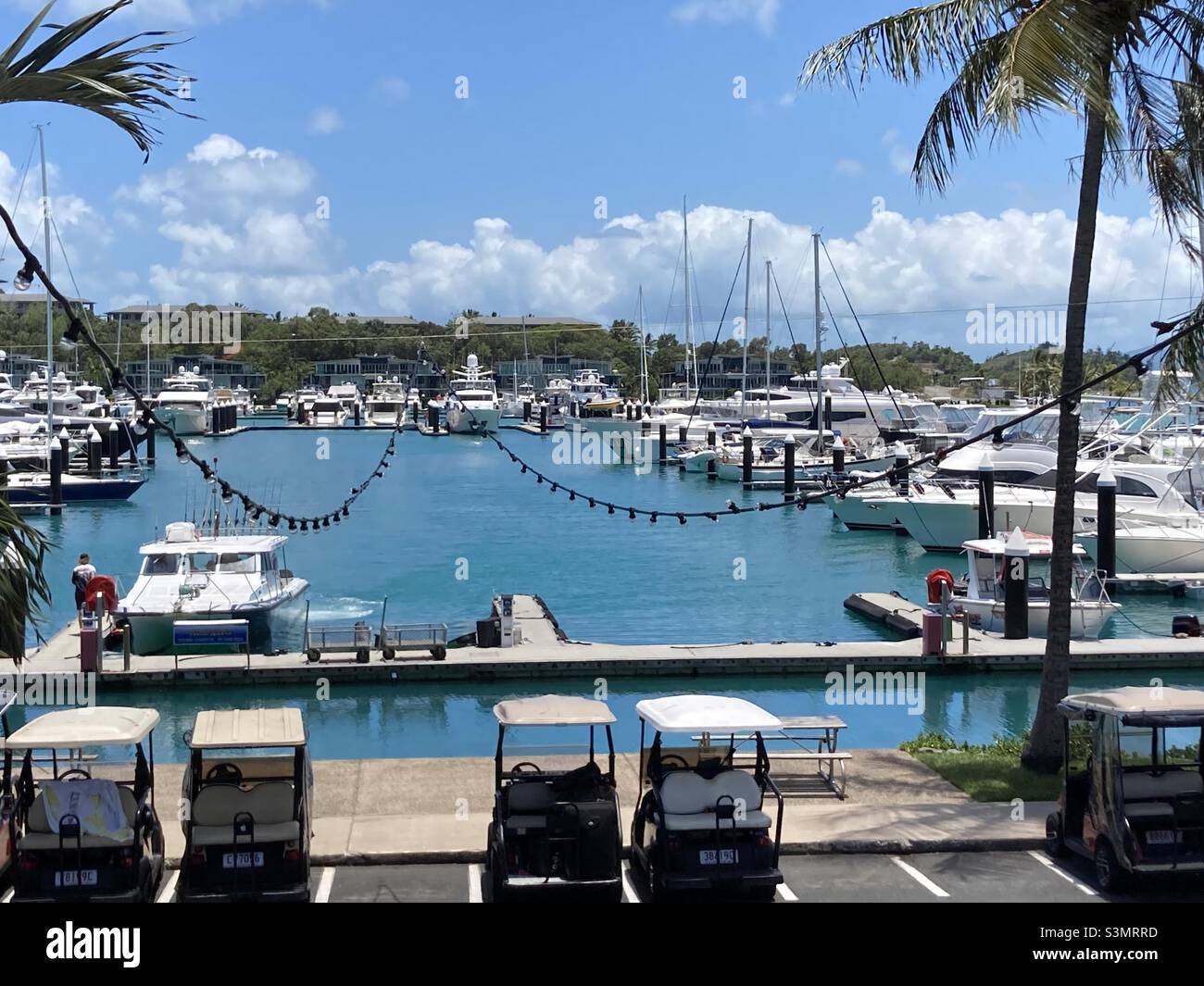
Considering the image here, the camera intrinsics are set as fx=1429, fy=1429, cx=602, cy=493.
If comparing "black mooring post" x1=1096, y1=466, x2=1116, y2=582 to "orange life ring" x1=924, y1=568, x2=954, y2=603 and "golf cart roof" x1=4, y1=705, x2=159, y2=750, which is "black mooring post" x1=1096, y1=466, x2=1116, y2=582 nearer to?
"orange life ring" x1=924, y1=568, x2=954, y2=603

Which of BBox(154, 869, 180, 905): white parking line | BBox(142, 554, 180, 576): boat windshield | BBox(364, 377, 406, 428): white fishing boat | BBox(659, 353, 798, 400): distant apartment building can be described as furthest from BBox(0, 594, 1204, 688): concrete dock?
BBox(659, 353, 798, 400): distant apartment building

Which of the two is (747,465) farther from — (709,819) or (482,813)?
(709,819)

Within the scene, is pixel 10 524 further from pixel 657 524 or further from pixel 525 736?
pixel 657 524

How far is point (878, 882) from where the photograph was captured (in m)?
13.1

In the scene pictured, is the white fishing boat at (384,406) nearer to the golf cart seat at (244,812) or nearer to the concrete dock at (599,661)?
the concrete dock at (599,661)

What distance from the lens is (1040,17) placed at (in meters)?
14.6

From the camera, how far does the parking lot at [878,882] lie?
1245 cm

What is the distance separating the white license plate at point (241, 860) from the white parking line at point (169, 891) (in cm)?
63

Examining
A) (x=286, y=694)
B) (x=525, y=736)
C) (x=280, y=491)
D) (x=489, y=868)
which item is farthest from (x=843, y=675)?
(x=280, y=491)

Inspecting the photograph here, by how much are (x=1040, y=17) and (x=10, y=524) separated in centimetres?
1099

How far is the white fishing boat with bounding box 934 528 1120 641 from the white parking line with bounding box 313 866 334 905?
831 inches

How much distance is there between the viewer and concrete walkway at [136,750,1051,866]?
1401cm

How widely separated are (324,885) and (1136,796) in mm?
7220

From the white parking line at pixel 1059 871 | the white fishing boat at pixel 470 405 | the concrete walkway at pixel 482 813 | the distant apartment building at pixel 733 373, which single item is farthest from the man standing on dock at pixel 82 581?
the distant apartment building at pixel 733 373
